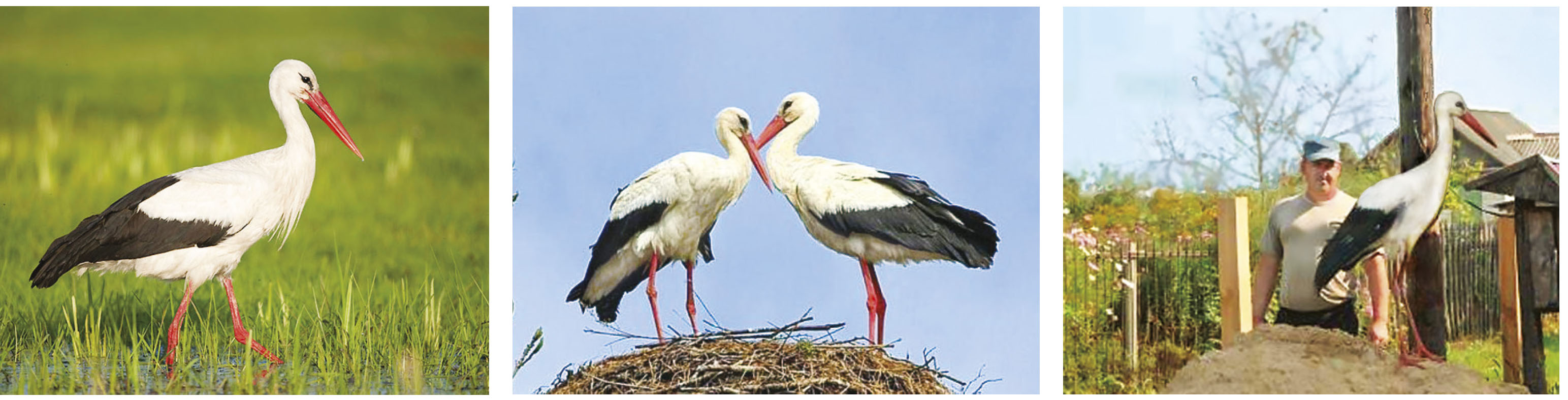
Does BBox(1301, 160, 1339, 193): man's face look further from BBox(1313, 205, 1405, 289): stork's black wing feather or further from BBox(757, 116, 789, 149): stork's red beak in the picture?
BBox(757, 116, 789, 149): stork's red beak

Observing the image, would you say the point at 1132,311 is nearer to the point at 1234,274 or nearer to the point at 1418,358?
the point at 1234,274

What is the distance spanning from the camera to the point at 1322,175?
7141 mm

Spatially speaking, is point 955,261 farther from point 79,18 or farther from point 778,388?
point 79,18

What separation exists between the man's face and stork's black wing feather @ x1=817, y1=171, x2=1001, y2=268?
1216 millimetres

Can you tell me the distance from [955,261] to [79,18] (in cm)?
352

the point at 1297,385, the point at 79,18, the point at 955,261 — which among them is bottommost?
the point at 1297,385

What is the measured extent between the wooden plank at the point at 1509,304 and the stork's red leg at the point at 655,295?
127 inches

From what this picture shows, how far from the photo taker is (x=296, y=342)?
23.3 feet

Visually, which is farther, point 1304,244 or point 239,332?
point 1304,244

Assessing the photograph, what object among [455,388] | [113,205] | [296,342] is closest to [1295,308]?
[455,388]

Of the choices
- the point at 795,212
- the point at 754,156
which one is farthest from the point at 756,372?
the point at 754,156

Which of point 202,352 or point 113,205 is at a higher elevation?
point 113,205

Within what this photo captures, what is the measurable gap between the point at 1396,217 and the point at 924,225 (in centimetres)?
180

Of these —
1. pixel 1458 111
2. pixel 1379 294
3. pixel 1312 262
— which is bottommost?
pixel 1379 294
